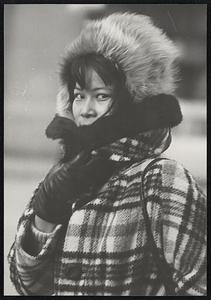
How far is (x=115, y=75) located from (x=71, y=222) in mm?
680

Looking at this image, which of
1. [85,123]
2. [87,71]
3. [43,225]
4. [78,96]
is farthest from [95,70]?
[43,225]

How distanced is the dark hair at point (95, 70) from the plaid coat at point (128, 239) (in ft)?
0.75

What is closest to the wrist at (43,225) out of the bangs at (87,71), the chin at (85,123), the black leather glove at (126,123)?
the black leather glove at (126,123)

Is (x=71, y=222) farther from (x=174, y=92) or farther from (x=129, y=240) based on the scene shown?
(x=174, y=92)

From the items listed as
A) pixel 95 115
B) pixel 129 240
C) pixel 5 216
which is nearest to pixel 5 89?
pixel 95 115

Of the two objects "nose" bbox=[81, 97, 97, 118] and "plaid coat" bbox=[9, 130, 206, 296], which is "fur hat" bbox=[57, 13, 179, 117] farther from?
"plaid coat" bbox=[9, 130, 206, 296]

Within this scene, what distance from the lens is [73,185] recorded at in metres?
2.19

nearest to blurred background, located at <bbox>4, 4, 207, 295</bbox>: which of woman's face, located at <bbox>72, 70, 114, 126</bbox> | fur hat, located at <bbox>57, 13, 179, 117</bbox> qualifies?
fur hat, located at <bbox>57, 13, 179, 117</bbox>

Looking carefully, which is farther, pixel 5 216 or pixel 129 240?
pixel 5 216

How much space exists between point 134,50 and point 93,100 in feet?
0.94

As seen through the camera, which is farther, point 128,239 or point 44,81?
point 44,81

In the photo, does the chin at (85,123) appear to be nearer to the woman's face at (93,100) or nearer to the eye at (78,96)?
the woman's face at (93,100)

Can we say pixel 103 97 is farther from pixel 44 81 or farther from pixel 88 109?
pixel 44 81

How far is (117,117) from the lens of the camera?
2184 millimetres
